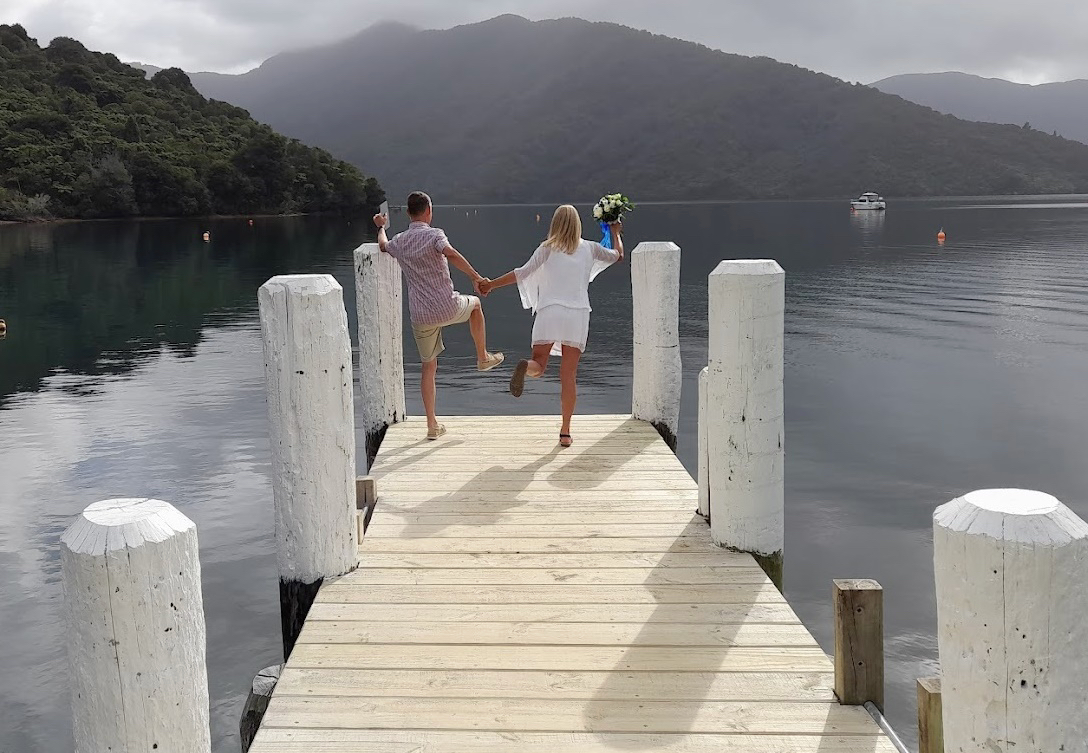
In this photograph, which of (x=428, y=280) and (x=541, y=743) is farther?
(x=428, y=280)

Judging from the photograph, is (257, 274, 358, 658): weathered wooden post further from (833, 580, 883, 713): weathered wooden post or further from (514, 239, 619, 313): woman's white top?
(514, 239, 619, 313): woman's white top

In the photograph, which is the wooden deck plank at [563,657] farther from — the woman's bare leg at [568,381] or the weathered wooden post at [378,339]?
the weathered wooden post at [378,339]

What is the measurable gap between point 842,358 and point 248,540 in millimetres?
17578

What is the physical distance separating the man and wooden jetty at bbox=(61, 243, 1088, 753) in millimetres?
1588

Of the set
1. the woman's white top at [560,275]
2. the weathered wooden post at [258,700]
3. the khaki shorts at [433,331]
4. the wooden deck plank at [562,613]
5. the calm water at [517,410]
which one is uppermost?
the woman's white top at [560,275]

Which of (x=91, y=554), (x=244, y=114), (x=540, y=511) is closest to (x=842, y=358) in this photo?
(x=540, y=511)

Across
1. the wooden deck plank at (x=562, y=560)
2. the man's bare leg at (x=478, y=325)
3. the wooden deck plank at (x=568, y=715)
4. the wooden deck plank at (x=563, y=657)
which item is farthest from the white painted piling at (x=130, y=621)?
the man's bare leg at (x=478, y=325)

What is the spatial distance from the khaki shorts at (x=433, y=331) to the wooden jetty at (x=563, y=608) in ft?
5.17

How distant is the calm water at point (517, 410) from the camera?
953 centimetres

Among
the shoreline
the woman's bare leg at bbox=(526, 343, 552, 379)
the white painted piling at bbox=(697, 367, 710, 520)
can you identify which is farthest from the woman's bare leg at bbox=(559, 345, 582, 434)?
the shoreline

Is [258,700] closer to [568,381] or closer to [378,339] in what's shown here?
[568,381]

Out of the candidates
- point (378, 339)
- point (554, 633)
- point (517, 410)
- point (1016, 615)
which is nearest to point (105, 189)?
point (517, 410)

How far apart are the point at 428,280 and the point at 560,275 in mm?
1111

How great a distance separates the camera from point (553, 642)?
436cm
